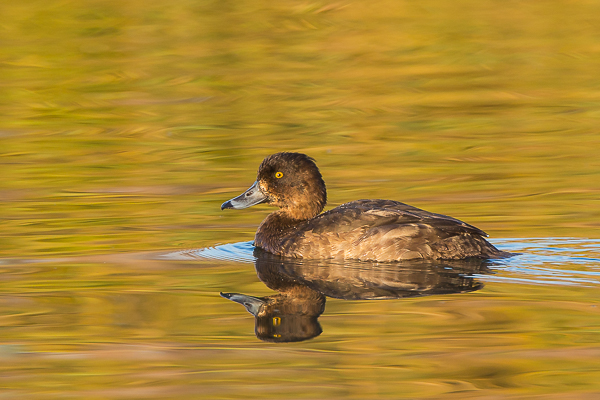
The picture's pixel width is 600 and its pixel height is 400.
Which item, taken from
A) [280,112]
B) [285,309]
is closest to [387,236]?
[285,309]

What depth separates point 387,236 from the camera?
783 cm

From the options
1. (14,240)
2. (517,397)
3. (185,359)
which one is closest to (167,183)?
(14,240)

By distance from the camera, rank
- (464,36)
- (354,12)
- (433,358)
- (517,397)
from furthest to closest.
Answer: (354,12), (464,36), (433,358), (517,397)

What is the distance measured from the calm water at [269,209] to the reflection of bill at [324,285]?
0.03 m

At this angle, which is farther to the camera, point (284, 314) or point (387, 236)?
point (387, 236)

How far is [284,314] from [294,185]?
2656mm

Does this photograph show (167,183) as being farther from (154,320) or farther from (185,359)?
(185,359)

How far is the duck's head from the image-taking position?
8945 mm

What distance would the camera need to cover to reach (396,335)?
582 cm

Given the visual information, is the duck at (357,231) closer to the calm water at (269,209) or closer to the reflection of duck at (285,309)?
the calm water at (269,209)

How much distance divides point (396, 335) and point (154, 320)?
1.61 meters

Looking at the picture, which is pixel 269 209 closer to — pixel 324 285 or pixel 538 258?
pixel 324 285

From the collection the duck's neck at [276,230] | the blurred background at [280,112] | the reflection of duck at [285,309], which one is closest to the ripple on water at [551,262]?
the blurred background at [280,112]

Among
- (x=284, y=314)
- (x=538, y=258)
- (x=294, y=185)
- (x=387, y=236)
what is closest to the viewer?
(x=284, y=314)
